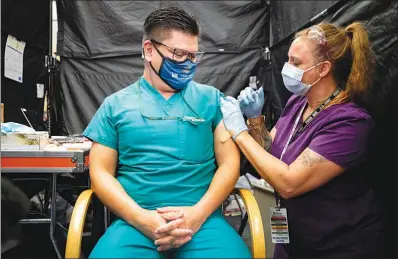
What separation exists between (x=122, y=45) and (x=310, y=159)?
220 centimetres

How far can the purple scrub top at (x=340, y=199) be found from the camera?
1406 mm

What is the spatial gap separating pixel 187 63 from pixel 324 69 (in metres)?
0.65

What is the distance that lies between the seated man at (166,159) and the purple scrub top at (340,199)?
36cm

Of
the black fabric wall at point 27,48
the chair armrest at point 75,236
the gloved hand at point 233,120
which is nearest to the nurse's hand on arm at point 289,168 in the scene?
the gloved hand at point 233,120

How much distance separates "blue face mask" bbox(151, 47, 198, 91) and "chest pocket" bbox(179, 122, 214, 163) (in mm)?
190

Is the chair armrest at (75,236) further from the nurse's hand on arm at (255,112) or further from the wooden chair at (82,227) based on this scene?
the nurse's hand on arm at (255,112)

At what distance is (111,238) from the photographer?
4.06ft

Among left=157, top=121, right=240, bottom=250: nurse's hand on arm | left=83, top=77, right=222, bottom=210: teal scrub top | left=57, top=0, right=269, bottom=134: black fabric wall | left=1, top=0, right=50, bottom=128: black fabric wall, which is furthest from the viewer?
left=57, top=0, right=269, bottom=134: black fabric wall

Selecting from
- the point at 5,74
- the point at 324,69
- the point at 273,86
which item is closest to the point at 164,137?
the point at 324,69

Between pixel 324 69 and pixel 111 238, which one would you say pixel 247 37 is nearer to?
pixel 324 69

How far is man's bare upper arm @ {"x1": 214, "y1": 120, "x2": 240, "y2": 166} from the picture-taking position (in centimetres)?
147

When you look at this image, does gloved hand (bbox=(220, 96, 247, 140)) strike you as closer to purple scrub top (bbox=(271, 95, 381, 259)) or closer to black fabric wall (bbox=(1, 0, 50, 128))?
purple scrub top (bbox=(271, 95, 381, 259))

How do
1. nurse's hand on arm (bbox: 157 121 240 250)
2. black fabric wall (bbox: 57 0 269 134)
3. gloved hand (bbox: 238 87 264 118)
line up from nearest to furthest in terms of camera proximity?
nurse's hand on arm (bbox: 157 121 240 250)
gloved hand (bbox: 238 87 264 118)
black fabric wall (bbox: 57 0 269 134)

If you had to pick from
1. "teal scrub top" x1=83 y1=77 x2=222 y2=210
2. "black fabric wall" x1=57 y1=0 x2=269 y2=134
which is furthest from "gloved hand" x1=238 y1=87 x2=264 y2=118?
"black fabric wall" x1=57 y1=0 x2=269 y2=134
